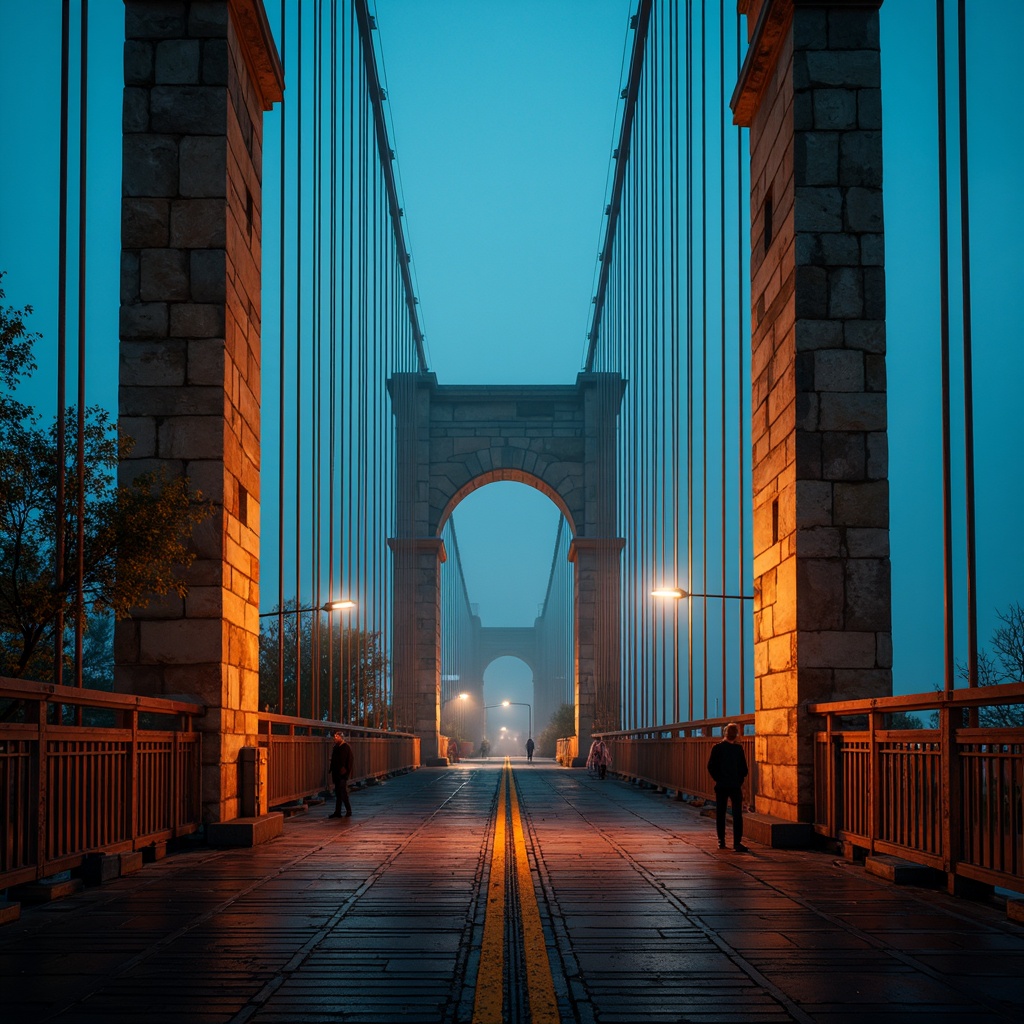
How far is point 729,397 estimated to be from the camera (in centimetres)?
4419

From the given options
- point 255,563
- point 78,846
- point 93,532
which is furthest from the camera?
point 255,563

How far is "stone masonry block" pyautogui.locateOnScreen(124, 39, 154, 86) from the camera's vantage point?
1178cm

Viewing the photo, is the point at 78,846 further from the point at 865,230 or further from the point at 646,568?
the point at 646,568

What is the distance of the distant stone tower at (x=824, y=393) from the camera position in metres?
10.7

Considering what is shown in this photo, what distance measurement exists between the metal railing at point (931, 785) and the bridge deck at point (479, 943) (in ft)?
0.97

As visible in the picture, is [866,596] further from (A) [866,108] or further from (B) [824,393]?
(A) [866,108]

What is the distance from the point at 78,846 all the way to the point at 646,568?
91.3 feet

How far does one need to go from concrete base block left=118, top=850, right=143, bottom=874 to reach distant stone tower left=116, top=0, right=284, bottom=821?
2.18 meters

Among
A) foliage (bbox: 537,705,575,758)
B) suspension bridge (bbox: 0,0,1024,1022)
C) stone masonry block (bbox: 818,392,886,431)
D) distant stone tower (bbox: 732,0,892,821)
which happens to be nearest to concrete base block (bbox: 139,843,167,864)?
suspension bridge (bbox: 0,0,1024,1022)

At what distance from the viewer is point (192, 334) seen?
1152 centimetres

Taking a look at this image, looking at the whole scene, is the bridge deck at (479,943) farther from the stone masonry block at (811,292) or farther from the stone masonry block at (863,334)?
the stone masonry block at (811,292)

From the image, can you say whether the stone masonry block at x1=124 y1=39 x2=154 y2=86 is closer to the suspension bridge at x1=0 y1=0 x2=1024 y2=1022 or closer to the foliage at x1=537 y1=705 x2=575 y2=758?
the suspension bridge at x1=0 y1=0 x2=1024 y2=1022

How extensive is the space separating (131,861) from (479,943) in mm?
3746

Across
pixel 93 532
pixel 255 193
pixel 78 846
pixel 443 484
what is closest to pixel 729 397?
pixel 443 484
